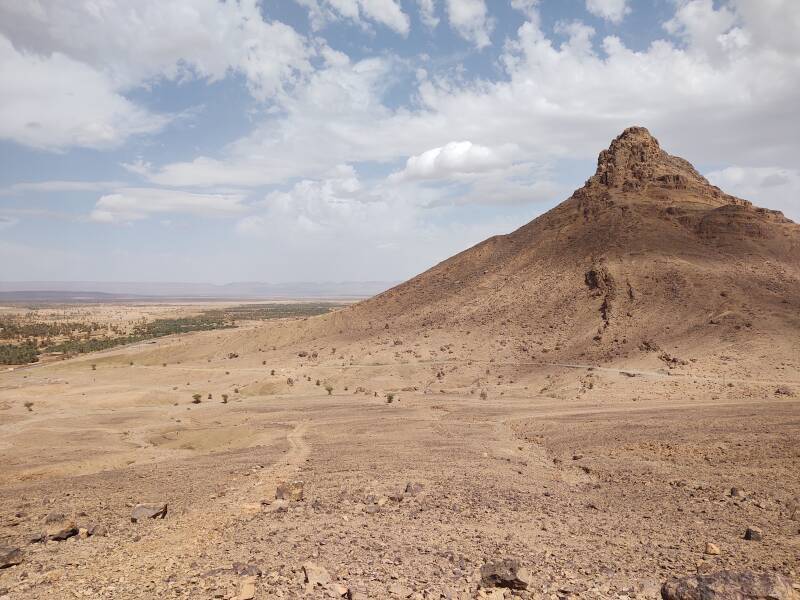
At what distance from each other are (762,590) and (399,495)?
733 centimetres

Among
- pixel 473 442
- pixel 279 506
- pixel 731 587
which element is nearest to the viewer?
pixel 731 587

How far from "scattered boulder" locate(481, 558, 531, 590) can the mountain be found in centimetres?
2803

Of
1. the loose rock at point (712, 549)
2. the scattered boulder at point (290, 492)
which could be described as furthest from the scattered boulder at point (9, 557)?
the loose rock at point (712, 549)

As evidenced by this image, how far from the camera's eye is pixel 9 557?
955 cm

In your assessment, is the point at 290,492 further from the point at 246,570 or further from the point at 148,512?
the point at 246,570

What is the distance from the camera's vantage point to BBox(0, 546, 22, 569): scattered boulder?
9.45m

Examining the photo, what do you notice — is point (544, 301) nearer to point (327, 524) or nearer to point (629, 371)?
point (629, 371)

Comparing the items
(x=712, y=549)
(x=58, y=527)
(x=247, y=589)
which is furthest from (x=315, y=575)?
(x=712, y=549)

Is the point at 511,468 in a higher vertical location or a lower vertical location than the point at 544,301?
lower

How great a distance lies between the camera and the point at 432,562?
935 centimetres

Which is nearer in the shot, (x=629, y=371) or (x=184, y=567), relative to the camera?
(x=184, y=567)

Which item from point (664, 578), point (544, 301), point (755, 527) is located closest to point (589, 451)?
point (755, 527)

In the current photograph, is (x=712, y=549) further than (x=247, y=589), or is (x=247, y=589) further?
(x=712, y=549)

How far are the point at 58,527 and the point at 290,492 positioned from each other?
479cm
